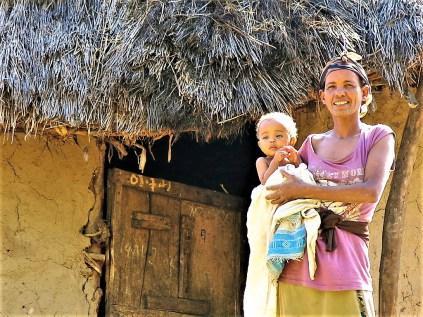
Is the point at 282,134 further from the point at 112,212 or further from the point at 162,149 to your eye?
the point at 162,149

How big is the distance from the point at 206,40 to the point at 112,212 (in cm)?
136

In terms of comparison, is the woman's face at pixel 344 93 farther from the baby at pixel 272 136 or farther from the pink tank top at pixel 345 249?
the baby at pixel 272 136

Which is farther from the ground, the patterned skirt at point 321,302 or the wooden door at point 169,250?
the wooden door at point 169,250

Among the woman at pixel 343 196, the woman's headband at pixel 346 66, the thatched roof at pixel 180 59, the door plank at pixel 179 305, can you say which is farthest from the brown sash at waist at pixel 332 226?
the door plank at pixel 179 305

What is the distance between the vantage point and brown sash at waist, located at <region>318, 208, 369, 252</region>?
2.57 meters

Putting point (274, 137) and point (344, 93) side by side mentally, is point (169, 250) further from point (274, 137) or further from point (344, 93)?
point (344, 93)

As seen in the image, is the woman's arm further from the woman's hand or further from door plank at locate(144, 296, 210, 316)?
door plank at locate(144, 296, 210, 316)

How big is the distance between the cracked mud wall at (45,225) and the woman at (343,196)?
101 inches

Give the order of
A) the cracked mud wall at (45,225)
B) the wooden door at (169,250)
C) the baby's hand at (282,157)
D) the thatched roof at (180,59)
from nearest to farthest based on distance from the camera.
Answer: the baby's hand at (282,157) < the thatched roof at (180,59) < the cracked mud wall at (45,225) < the wooden door at (169,250)

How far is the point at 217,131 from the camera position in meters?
4.54

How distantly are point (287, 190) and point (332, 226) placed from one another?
0.62ft

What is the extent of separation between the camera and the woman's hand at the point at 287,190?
258 cm

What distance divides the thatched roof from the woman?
5.78ft

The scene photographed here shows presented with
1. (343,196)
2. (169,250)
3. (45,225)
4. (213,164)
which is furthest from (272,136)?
(213,164)
